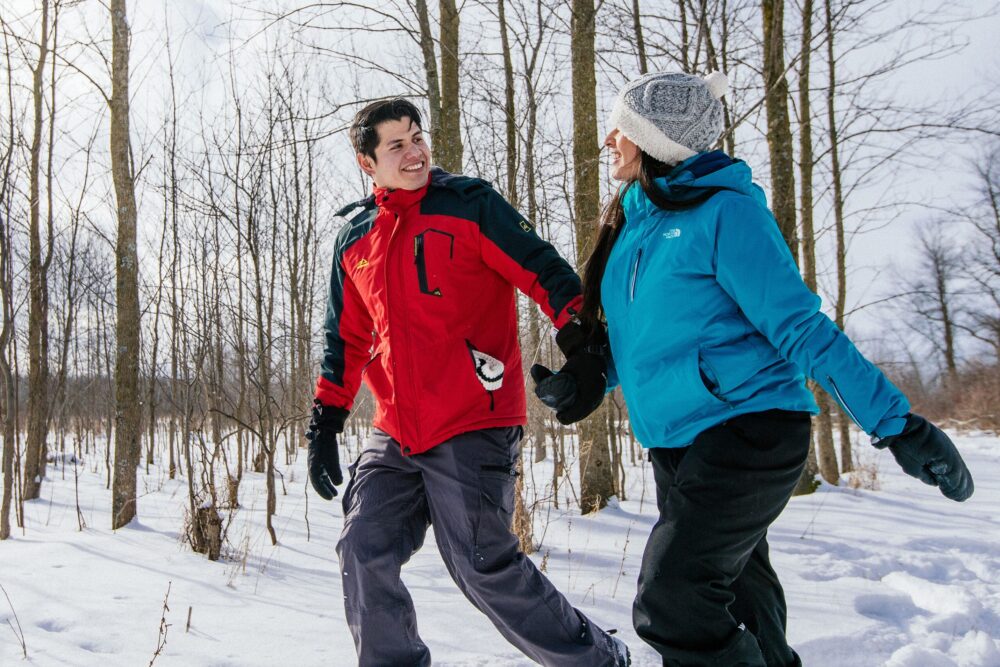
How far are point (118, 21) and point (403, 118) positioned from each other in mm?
5448

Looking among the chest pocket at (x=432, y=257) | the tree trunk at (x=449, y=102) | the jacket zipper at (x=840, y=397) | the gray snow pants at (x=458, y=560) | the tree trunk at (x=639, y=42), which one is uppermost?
the tree trunk at (x=639, y=42)

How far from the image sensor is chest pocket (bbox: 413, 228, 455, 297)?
1979 millimetres

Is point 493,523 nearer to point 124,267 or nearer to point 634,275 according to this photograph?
point 634,275

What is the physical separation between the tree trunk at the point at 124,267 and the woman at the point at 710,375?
5.61 meters

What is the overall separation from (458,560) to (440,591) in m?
1.56

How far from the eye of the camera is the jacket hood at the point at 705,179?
61.9 inches

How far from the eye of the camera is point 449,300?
1.98 metres

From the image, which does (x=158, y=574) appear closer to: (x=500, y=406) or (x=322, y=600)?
(x=322, y=600)

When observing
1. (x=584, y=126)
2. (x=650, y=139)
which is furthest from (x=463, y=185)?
(x=584, y=126)

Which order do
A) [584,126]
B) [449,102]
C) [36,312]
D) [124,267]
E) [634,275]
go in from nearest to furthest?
[634,275] → [449,102] → [584,126] → [124,267] → [36,312]

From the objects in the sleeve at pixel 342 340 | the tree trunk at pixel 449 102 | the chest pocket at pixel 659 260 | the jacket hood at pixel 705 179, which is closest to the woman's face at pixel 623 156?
the jacket hood at pixel 705 179

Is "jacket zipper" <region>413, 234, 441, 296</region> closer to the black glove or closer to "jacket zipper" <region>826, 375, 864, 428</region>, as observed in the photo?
"jacket zipper" <region>826, 375, 864, 428</region>

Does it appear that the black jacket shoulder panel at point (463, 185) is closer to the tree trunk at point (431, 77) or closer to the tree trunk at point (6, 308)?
the tree trunk at point (431, 77)

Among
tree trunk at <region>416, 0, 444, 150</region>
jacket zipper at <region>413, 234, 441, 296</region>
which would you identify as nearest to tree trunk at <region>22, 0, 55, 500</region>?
tree trunk at <region>416, 0, 444, 150</region>
